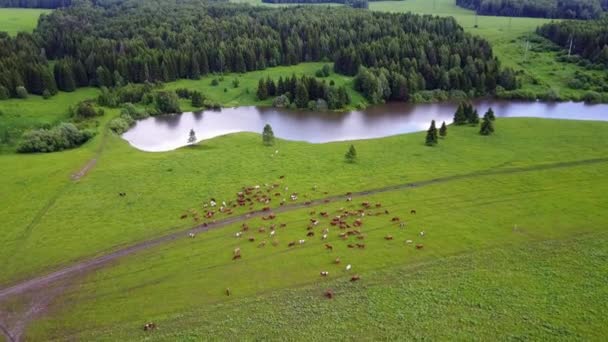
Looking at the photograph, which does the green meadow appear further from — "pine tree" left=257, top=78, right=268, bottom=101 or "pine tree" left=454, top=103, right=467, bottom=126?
"pine tree" left=257, top=78, right=268, bottom=101

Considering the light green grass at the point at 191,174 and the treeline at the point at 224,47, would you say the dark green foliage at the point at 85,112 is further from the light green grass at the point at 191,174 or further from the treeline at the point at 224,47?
the treeline at the point at 224,47

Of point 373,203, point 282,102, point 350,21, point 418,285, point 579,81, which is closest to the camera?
point 418,285

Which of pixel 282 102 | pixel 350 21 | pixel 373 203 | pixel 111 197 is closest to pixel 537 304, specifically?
pixel 373 203

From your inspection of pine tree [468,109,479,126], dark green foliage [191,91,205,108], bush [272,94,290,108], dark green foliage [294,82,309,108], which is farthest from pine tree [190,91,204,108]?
pine tree [468,109,479,126]

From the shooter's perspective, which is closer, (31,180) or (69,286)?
(69,286)

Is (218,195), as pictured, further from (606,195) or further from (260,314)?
(606,195)

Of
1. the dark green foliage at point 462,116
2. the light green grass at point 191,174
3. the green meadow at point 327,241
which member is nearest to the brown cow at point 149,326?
the green meadow at point 327,241

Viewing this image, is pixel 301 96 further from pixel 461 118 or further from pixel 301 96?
pixel 461 118
